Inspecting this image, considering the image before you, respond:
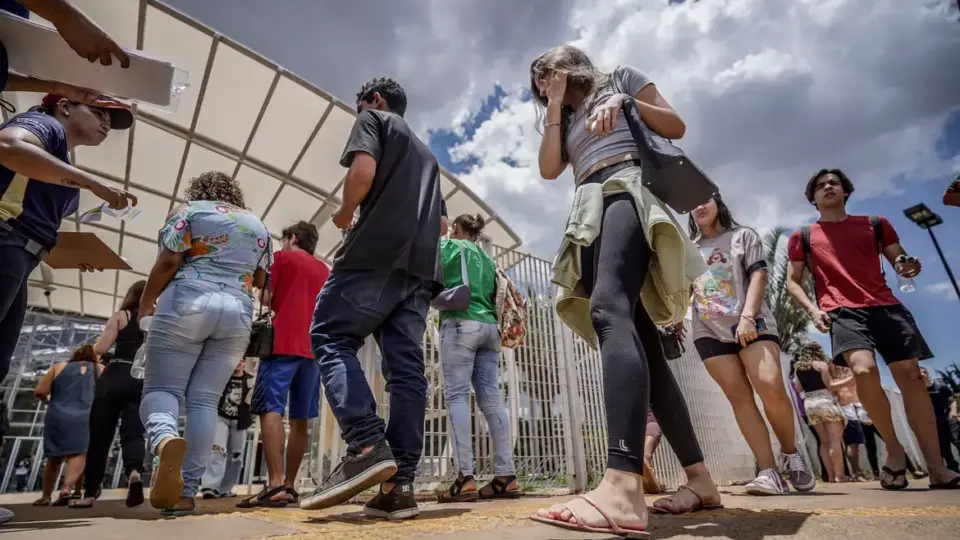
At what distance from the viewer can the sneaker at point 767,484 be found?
113 inches

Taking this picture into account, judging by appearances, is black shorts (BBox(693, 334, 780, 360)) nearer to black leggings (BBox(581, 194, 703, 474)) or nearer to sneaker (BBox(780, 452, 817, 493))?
sneaker (BBox(780, 452, 817, 493))

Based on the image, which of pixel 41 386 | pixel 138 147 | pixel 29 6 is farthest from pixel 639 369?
pixel 138 147

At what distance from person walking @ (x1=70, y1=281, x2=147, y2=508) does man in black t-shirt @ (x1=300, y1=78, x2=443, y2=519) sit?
93.0 inches

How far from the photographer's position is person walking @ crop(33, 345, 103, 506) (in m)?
4.56

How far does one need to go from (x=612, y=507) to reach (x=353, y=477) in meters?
0.95

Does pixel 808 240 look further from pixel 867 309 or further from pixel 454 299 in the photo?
pixel 454 299

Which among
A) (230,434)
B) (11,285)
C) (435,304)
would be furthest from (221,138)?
(11,285)

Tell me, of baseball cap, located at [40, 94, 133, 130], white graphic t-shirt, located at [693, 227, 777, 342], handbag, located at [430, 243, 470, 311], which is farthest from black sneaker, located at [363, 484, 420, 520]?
baseball cap, located at [40, 94, 133, 130]

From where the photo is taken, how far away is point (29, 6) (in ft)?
5.57

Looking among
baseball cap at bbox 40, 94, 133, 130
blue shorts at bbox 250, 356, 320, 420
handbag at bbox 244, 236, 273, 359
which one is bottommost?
blue shorts at bbox 250, 356, 320, 420

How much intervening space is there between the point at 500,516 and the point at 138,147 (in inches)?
323

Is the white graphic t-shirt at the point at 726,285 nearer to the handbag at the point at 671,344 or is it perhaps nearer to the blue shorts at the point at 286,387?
the handbag at the point at 671,344

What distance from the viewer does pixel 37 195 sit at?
7.43 ft

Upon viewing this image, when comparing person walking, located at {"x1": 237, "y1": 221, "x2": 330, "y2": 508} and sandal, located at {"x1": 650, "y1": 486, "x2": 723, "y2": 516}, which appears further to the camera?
person walking, located at {"x1": 237, "y1": 221, "x2": 330, "y2": 508}
